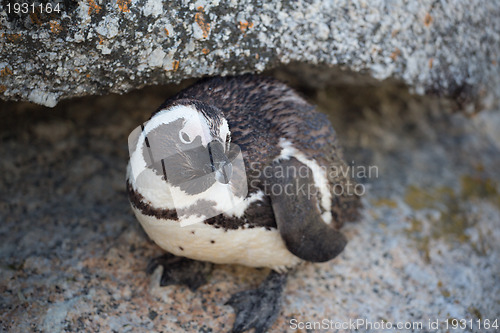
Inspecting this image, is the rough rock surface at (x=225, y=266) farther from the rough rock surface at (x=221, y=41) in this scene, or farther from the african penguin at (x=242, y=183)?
the rough rock surface at (x=221, y=41)

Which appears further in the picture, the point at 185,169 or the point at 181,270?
the point at 181,270

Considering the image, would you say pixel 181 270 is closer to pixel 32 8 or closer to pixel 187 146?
pixel 187 146

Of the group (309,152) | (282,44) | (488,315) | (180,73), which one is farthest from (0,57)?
(488,315)

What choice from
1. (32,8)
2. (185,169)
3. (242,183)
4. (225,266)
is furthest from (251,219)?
(32,8)

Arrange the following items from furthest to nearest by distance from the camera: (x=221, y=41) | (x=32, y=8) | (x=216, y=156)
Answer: (x=221, y=41), (x=32, y=8), (x=216, y=156)

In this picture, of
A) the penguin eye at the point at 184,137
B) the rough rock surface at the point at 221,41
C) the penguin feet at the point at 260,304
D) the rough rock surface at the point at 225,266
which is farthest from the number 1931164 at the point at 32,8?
the penguin feet at the point at 260,304

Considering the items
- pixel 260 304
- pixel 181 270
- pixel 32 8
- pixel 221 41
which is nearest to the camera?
pixel 32 8

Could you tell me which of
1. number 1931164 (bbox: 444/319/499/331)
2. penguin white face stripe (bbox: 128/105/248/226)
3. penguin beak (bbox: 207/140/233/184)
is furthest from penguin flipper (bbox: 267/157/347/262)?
number 1931164 (bbox: 444/319/499/331)

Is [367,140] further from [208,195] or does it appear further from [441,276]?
[208,195]

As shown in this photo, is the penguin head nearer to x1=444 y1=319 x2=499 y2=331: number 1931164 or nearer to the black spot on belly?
the black spot on belly

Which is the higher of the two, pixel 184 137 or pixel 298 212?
pixel 184 137
